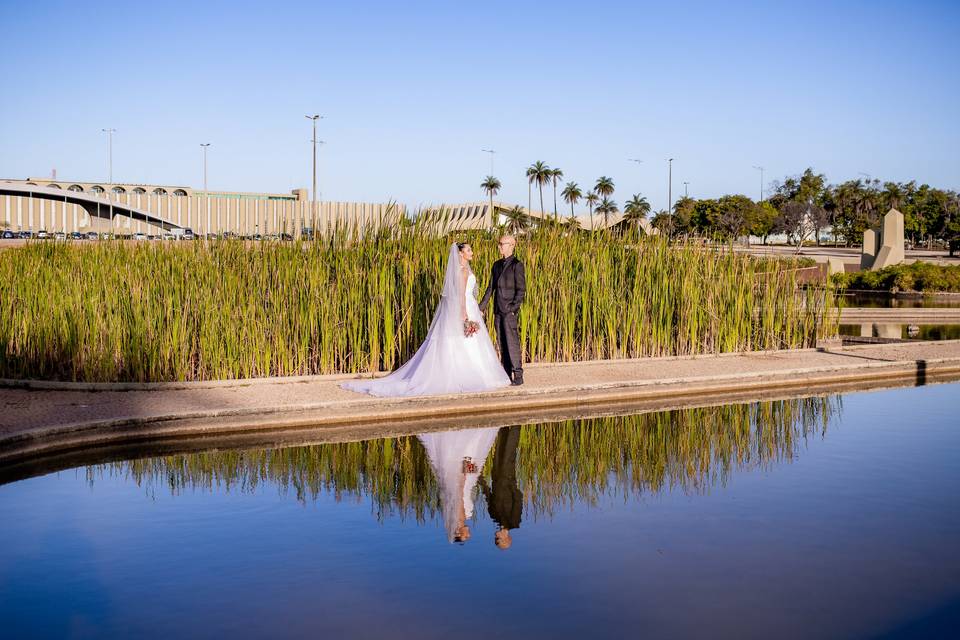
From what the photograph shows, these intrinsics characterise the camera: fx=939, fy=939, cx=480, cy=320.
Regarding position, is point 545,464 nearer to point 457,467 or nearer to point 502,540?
point 457,467

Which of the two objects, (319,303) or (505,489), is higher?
(319,303)

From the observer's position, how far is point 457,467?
26.0ft

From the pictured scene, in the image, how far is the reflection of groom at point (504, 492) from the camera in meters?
6.38

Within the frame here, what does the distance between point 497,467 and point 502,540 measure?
1907 millimetres

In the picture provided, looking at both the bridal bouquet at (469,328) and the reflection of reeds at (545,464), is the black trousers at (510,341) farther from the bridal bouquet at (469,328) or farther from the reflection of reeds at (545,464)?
the reflection of reeds at (545,464)

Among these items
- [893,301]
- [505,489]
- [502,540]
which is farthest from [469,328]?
[893,301]

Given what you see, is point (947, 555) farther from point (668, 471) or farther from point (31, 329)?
point (31, 329)

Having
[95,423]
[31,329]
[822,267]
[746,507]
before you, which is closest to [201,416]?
[95,423]

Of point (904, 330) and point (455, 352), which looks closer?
point (455, 352)

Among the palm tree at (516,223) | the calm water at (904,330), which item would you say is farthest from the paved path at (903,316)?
the palm tree at (516,223)

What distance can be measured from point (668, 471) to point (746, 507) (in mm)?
1103

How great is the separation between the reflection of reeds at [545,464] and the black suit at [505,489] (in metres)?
0.09

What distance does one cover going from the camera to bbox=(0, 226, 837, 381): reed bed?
1093cm

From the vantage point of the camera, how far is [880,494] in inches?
288
